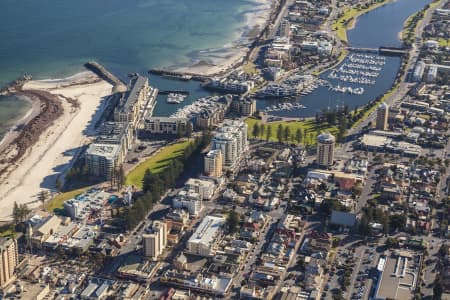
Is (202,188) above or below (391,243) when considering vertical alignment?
above

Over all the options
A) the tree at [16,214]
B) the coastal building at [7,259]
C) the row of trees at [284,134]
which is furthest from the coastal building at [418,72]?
the coastal building at [7,259]

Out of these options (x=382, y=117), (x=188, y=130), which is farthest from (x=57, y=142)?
(x=382, y=117)

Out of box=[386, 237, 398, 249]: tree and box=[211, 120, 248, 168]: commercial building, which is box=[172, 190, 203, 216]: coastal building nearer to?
box=[211, 120, 248, 168]: commercial building

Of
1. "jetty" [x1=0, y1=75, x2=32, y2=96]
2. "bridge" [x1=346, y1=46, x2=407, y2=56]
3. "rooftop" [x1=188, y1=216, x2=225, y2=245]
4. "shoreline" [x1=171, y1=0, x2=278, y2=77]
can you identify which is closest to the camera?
"rooftop" [x1=188, y1=216, x2=225, y2=245]

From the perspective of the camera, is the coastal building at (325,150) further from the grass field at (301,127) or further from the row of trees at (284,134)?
the grass field at (301,127)

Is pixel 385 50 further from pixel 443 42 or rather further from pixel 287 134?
pixel 287 134

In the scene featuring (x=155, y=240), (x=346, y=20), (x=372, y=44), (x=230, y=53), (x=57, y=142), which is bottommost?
(x=155, y=240)

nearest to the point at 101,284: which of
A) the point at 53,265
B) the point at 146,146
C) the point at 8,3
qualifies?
the point at 53,265

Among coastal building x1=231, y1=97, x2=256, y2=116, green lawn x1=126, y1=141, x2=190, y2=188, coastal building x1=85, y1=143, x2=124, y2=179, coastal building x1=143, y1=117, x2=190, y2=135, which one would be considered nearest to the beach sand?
coastal building x1=85, y1=143, x2=124, y2=179
